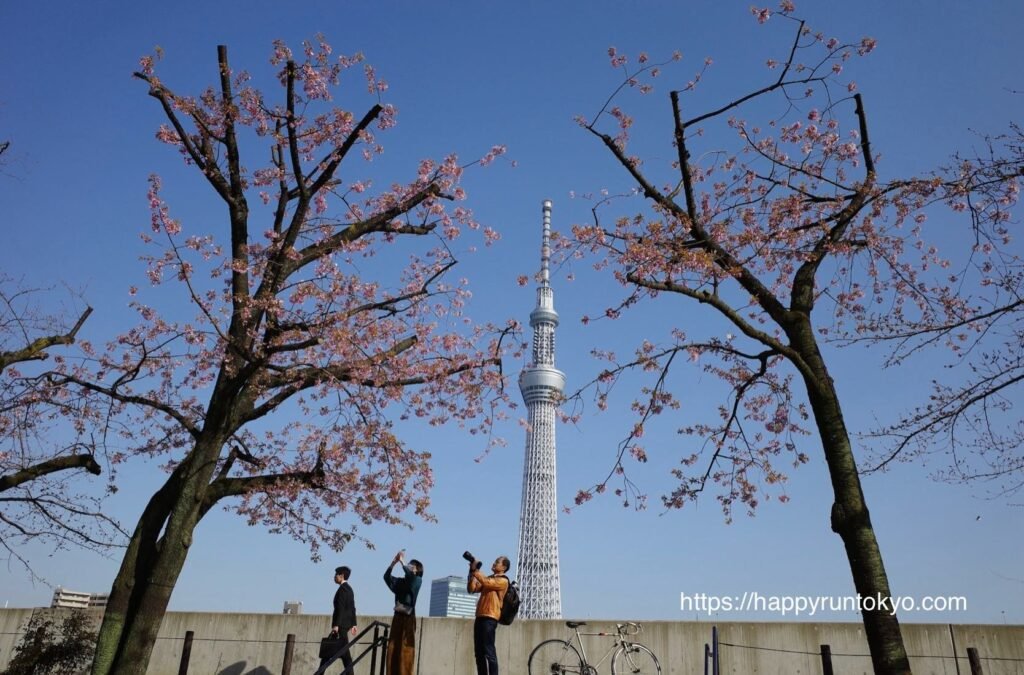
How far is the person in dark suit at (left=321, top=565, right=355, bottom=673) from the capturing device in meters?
10.2

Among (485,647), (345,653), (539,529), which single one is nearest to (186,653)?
(345,653)

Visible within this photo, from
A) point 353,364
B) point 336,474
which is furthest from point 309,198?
point 336,474

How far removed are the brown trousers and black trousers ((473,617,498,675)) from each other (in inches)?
35.2

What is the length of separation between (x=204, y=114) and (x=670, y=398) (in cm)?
803

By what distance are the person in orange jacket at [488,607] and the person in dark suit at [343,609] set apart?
75.0 inches

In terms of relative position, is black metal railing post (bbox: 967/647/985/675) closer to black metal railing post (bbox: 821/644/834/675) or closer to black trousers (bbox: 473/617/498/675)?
black metal railing post (bbox: 821/644/834/675)

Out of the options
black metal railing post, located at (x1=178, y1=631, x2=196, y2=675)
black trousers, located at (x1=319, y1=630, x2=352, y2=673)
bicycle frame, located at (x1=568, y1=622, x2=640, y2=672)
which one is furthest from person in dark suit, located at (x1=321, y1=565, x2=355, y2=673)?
bicycle frame, located at (x1=568, y1=622, x2=640, y2=672)

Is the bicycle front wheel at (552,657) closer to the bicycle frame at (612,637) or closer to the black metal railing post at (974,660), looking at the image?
the bicycle frame at (612,637)

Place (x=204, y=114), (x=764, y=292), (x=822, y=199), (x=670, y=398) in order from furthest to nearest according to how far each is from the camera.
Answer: (x=204, y=114)
(x=670, y=398)
(x=822, y=199)
(x=764, y=292)

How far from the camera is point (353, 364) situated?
11.0m

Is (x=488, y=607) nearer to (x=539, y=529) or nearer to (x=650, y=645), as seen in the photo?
(x=650, y=645)

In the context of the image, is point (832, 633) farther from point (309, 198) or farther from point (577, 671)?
point (309, 198)

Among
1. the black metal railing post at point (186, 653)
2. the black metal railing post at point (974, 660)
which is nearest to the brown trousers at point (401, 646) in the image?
the black metal railing post at point (186, 653)

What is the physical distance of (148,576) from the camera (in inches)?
370
